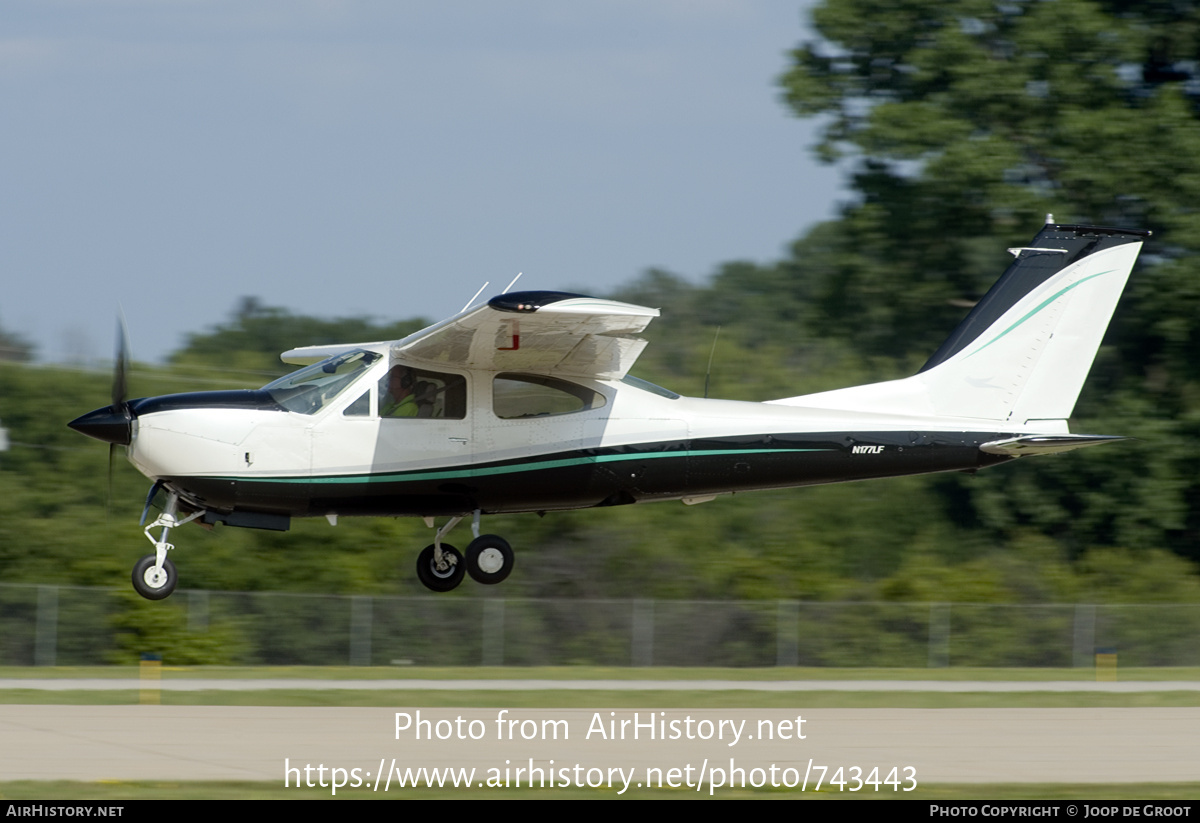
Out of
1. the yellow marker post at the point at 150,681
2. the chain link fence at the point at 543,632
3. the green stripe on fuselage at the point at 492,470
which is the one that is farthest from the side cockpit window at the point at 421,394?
the chain link fence at the point at 543,632

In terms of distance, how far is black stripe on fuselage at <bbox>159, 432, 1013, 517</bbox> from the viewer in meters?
14.6

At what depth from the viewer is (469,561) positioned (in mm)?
15445

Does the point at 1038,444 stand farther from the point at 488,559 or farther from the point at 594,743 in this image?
the point at 594,743

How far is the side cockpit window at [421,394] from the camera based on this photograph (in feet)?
47.7

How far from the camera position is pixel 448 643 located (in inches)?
1078

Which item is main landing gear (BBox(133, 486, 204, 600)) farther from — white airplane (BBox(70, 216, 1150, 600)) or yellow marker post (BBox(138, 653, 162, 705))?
yellow marker post (BBox(138, 653, 162, 705))

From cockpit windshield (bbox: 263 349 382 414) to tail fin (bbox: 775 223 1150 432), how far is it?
4.76 meters

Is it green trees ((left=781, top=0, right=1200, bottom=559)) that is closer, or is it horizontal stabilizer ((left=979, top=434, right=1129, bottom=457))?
horizontal stabilizer ((left=979, top=434, right=1129, bottom=457))

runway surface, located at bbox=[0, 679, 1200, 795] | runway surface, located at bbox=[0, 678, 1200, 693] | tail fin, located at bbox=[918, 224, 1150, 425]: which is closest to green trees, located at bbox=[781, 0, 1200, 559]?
runway surface, located at bbox=[0, 678, 1200, 693]

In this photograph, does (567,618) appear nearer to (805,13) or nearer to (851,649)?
(851,649)

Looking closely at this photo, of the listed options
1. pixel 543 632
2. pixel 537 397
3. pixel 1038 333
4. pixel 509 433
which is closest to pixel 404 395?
pixel 509 433

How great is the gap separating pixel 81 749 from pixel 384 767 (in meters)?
3.44

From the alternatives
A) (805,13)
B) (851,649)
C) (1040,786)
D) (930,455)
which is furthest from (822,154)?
(1040,786)

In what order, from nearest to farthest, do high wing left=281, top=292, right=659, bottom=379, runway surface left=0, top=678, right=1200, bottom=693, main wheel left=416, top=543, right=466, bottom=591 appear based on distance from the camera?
high wing left=281, top=292, right=659, bottom=379 → main wheel left=416, top=543, right=466, bottom=591 → runway surface left=0, top=678, right=1200, bottom=693
